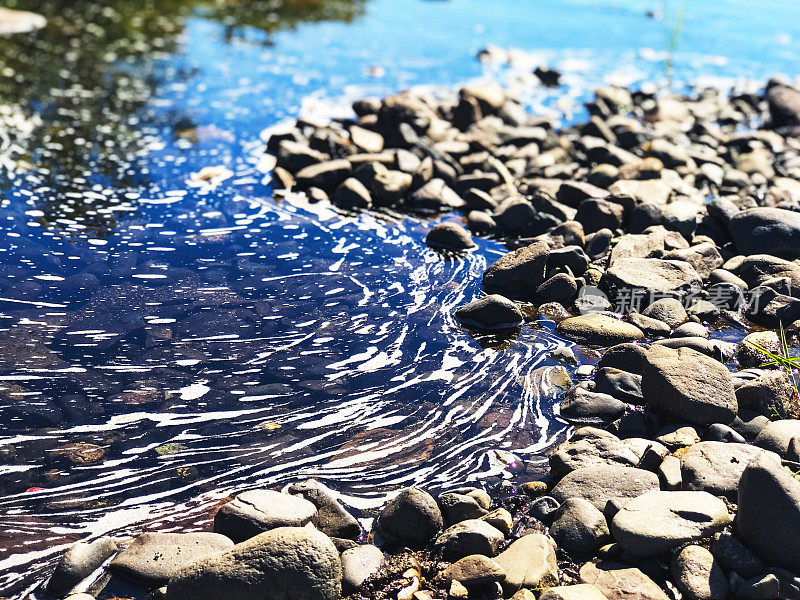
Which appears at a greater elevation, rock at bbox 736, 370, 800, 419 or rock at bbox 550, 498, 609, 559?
rock at bbox 736, 370, 800, 419

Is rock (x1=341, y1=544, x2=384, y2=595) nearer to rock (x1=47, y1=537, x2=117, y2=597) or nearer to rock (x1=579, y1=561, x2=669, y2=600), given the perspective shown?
rock (x1=579, y1=561, x2=669, y2=600)

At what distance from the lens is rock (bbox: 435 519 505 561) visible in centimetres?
543

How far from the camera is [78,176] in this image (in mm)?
12383

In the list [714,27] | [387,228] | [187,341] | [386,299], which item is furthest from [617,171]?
[714,27]

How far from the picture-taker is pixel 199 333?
8.32 meters

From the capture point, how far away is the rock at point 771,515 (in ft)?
16.5

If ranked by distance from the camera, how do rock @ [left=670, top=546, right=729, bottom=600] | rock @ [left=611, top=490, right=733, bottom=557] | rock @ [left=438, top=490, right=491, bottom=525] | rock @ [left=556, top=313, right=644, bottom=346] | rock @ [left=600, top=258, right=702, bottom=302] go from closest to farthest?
rock @ [left=670, top=546, right=729, bottom=600] < rock @ [left=611, top=490, right=733, bottom=557] < rock @ [left=438, top=490, right=491, bottom=525] < rock @ [left=556, top=313, right=644, bottom=346] < rock @ [left=600, top=258, right=702, bottom=302]

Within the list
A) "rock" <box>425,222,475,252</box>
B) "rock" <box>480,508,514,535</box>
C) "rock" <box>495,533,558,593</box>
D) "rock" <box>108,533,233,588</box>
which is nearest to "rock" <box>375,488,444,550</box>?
"rock" <box>480,508,514,535</box>

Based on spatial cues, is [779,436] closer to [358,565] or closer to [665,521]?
[665,521]

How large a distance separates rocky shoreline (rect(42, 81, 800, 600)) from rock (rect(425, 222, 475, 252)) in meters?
0.03

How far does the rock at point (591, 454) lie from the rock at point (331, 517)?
1.87 meters

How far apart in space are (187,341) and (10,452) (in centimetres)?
223

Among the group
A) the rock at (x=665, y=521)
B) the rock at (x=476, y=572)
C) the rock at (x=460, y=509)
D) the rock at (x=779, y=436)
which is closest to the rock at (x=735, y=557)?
the rock at (x=665, y=521)

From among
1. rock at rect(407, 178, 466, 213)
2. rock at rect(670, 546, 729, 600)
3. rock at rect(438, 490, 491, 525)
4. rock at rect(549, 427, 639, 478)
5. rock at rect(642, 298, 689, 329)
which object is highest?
rock at rect(407, 178, 466, 213)
